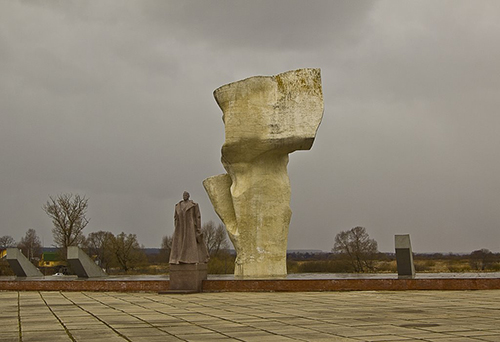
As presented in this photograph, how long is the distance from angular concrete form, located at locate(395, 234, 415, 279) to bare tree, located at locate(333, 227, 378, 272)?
11819 millimetres

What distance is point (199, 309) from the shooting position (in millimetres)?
8672

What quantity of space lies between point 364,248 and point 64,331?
72.4 feet

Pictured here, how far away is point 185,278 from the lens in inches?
502

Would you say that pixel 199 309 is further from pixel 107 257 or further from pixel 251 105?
pixel 107 257

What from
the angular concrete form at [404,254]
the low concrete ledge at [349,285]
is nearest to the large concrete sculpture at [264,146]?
the angular concrete form at [404,254]

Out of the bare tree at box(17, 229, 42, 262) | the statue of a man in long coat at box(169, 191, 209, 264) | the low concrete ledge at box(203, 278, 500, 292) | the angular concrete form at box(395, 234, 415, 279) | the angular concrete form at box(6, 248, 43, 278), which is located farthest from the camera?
the bare tree at box(17, 229, 42, 262)

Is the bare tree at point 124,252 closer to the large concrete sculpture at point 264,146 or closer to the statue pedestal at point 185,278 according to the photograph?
the large concrete sculpture at point 264,146

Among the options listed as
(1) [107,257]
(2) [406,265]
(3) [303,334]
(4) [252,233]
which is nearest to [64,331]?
(3) [303,334]

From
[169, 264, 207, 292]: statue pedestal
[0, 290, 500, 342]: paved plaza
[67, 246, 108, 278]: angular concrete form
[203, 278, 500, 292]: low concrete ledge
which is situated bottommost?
[0, 290, 500, 342]: paved plaza

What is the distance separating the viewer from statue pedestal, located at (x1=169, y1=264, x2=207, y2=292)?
41.8 ft

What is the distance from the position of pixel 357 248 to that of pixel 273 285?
14.6 m

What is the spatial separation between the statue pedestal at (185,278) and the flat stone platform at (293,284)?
40 cm

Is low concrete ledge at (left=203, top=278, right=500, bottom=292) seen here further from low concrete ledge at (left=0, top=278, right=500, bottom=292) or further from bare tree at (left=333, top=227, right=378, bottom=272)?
bare tree at (left=333, top=227, right=378, bottom=272)

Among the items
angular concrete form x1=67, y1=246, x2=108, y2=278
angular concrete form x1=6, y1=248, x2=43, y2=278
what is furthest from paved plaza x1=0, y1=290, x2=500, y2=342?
angular concrete form x1=6, y1=248, x2=43, y2=278
